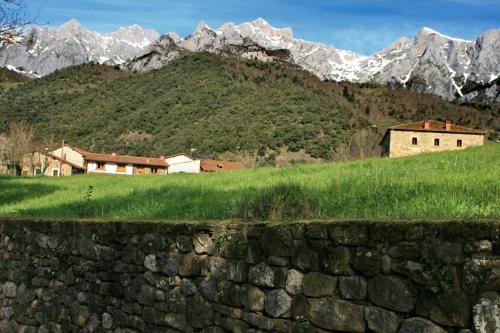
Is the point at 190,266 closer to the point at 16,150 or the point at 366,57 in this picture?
the point at 16,150

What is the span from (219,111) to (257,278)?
6383 cm

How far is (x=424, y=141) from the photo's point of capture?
46.2m

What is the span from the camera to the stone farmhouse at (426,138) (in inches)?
1779

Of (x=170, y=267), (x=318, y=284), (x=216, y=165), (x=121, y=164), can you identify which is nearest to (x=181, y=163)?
Answer: (x=216, y=165)

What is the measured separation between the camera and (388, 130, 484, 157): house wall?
44938 millimetres

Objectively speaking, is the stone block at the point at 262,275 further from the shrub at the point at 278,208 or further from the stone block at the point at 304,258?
the shrub at the point at 278,208

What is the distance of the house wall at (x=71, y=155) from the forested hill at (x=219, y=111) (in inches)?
166

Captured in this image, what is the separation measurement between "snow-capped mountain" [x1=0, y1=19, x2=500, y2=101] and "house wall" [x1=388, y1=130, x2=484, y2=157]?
61.9 m

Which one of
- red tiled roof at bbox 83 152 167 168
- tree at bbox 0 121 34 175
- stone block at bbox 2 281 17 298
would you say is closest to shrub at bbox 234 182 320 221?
stone block at bbox 2 281 17 298

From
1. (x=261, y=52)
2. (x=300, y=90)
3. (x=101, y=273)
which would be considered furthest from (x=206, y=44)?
(x=101, y=273)

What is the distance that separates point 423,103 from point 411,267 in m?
83.6

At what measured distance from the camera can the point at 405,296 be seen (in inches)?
128

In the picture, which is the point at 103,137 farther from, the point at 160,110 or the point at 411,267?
the point at 411,267

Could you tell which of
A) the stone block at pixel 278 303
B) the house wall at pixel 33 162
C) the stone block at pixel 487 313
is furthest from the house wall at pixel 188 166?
the stone block at pixel 487 313
